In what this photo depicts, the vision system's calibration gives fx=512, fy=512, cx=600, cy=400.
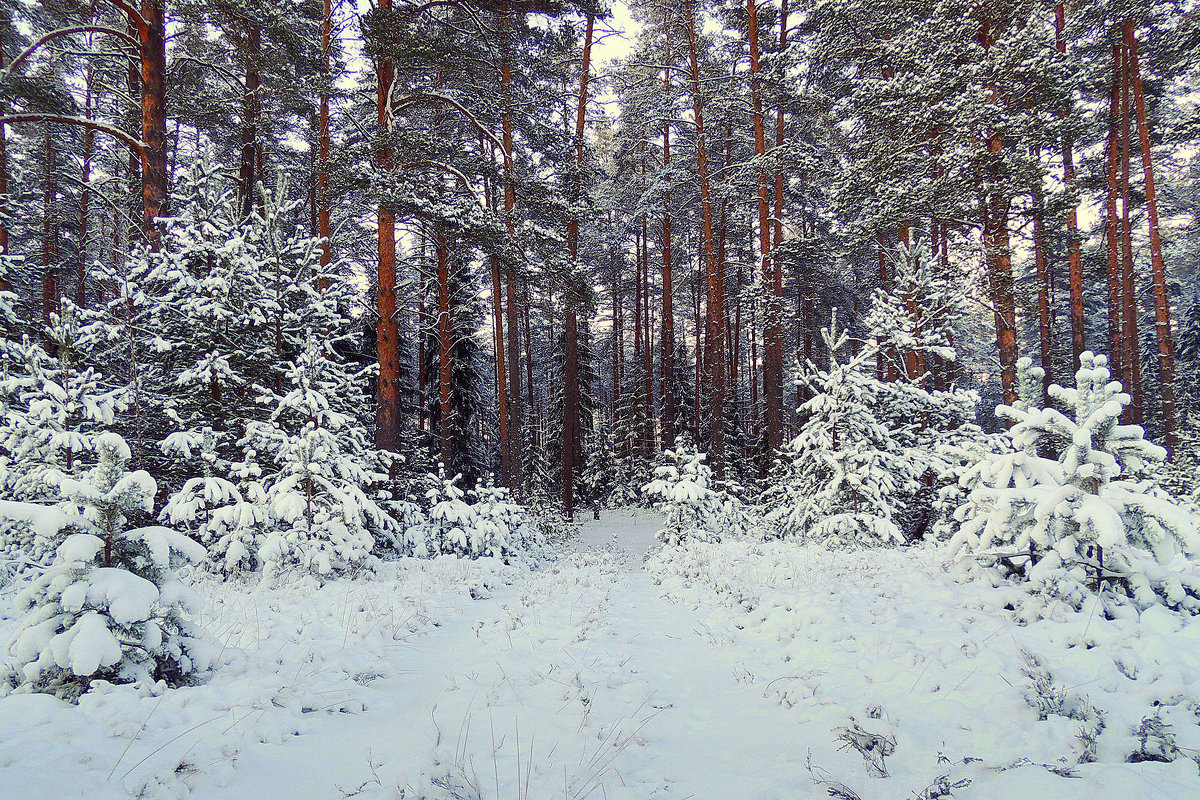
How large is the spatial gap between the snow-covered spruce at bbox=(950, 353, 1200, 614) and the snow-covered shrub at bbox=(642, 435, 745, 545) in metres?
6.75

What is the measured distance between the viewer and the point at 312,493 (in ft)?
25.9

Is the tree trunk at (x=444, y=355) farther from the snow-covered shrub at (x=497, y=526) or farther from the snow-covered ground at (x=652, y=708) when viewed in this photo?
the snow-covered ground at (x=652, y=708)

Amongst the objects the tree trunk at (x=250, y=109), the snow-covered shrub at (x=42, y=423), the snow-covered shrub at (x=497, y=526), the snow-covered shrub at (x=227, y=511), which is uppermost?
the tree trunk at (x=250, y=109)

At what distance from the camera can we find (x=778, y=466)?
12.7 metres

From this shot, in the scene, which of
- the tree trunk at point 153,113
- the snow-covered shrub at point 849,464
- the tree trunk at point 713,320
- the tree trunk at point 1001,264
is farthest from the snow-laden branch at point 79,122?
the tree trunk at point 1001,264

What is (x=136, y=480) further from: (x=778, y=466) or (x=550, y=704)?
(x=778, y=466)

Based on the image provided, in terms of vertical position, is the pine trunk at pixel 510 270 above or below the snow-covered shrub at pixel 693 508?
above

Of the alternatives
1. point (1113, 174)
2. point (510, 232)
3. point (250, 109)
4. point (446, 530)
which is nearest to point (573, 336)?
point (510, 232)

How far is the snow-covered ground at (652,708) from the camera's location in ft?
8.47

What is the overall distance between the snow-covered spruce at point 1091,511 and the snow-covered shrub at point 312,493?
790 cm

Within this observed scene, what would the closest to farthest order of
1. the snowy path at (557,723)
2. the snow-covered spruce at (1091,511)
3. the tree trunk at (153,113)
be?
1. the snowy path at (557,723)
2. the snow-covered spruce at (1091,511)
3. the tree trunk at (153,113)

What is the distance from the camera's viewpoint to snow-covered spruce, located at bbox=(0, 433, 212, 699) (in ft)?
9.84

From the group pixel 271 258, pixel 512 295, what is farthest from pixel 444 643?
pixel 512 295

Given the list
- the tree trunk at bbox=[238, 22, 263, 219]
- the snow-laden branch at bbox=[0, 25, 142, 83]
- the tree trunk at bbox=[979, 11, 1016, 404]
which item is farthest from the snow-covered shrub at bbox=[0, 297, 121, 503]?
the tree trunk at bbox=[979, 11, 1016, 404]
